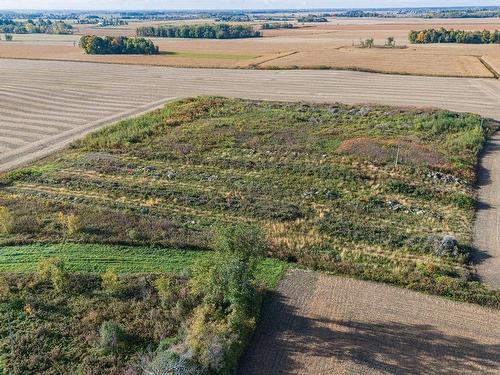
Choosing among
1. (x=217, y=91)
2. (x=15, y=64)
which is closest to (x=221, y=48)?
(x=15, y=64)

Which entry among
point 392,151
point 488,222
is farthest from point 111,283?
point 392,151

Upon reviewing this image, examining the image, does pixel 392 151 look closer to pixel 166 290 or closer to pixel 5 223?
pixel 166 290

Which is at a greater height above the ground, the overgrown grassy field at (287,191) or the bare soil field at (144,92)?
the bare soil field at (144,92)

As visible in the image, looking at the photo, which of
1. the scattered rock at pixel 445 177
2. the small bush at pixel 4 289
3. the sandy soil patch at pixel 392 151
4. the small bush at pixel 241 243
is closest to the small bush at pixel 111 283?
the small bush at pixel 4 289

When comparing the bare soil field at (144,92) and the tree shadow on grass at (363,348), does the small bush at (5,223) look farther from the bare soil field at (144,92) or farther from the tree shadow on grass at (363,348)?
the tree shadow on grass at (363,348)

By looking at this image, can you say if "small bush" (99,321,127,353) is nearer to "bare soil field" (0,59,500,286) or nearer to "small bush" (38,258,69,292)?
"small bush" (38,258,69,292)

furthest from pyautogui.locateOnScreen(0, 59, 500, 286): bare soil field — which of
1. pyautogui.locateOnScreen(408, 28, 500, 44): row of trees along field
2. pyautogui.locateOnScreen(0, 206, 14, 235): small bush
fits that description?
pyautogui.locateOnScreen(408, 28, 500, 44): row of trees along field
